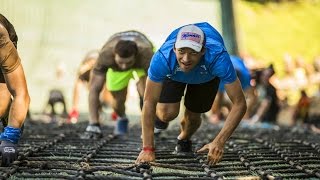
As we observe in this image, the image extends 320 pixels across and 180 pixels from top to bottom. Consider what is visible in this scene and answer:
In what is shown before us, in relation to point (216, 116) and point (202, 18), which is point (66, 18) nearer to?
point (202, 18)

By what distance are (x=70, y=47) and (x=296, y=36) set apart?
6354 mm

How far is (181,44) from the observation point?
3.46m

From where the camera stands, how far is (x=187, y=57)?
137 inches

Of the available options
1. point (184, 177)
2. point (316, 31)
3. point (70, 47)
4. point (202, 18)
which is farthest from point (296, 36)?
point (184, 177)

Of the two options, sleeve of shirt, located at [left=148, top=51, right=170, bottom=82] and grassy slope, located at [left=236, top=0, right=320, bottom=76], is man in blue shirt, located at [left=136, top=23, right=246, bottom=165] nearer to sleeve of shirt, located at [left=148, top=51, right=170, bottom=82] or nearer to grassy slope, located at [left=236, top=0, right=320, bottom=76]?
sleeve of shirt, located at [left=148, top=51, right=170, bottom=82]

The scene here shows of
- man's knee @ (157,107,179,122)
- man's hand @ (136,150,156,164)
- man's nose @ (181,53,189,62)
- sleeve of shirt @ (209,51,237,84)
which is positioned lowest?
man's hand @ (136,150,156,164)

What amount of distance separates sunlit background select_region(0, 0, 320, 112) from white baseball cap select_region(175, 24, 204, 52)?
10.1 meters

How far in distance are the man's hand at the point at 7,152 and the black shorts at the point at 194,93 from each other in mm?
1170

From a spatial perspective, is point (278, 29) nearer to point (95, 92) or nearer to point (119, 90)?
point (119, 90)

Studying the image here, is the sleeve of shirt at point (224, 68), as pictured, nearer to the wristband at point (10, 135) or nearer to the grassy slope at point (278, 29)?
the wristband at point (10, 135)

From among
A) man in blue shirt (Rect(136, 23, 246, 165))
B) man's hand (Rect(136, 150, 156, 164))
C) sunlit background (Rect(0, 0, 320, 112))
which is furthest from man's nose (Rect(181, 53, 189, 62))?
sunlit background (Rect(0, 0, 320, 112))

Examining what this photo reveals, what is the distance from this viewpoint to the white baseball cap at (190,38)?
11.3 feet

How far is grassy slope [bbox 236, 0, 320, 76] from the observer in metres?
17.2

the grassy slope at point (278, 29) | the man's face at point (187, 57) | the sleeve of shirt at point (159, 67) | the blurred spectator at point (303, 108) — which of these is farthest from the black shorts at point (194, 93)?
the grassy slope at point (278, 29)
